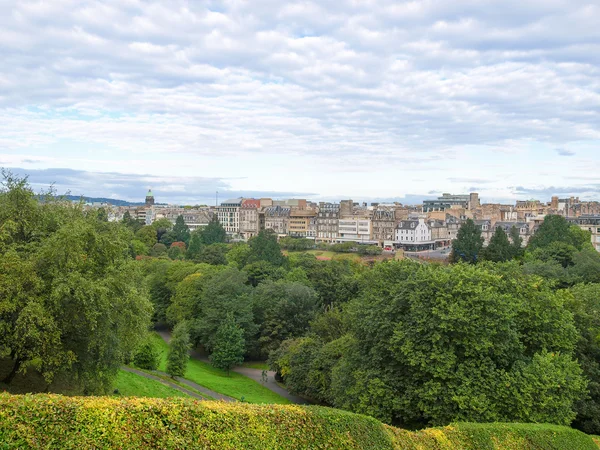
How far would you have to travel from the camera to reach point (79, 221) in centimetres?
2294

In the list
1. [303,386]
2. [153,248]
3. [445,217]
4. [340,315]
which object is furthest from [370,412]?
[445,217]

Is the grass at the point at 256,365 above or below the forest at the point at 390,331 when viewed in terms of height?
below

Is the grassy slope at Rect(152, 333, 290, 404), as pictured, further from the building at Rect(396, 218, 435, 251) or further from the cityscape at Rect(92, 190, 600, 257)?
the building at Rect(396, 218, 435, 251)

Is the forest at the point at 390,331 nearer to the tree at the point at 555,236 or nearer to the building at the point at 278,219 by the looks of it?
the tree at the point at 555,236

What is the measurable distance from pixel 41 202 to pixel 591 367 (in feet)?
95.2

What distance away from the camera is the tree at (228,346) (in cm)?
4528

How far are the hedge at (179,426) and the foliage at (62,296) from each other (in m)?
7.73

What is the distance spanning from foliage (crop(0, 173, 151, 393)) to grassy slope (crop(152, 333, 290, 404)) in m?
13.4

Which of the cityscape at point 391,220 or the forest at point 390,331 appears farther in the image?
the cityscape at point 391,220

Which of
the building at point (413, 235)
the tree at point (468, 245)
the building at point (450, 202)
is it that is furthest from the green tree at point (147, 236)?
the building at point (450, 202)

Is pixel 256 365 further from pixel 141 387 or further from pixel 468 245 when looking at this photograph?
pixel 468 245

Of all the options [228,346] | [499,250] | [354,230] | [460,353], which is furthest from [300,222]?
[460,353]

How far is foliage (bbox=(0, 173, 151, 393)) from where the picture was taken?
19.1 m

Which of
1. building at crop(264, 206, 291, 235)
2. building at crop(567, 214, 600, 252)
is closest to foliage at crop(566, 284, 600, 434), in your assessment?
building at crop(567, 214, 600, 252)
